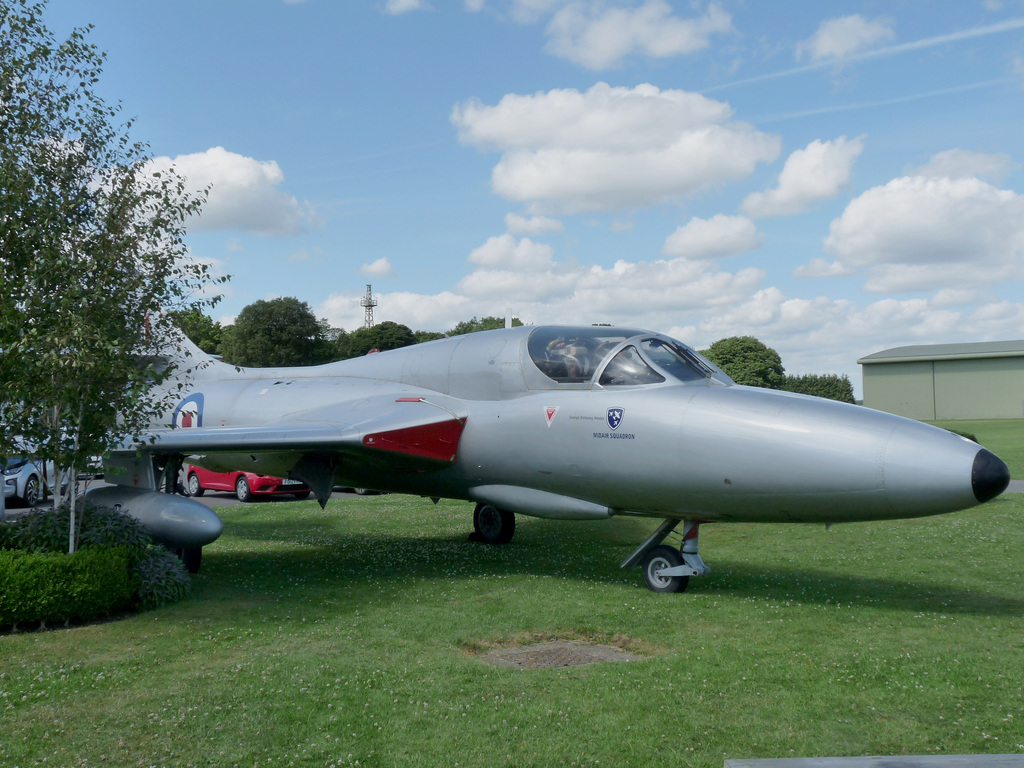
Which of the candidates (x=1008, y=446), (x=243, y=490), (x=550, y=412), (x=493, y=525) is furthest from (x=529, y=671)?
(x=1008, y=446)

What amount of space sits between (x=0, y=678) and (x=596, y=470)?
577 centimetres

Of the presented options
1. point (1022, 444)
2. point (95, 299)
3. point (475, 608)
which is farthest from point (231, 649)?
point (1022, 444)

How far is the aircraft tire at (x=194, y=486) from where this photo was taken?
2453cm

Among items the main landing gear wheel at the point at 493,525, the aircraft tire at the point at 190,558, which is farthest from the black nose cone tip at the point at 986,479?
the aircraft tire at the point at 190,558

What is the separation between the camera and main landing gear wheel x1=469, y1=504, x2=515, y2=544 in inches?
538

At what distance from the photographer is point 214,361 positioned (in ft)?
50.4

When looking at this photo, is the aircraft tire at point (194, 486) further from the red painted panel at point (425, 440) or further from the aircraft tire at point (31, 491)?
the red painted panel at point (425, 440)

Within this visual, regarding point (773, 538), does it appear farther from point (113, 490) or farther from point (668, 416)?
point (113, 490)

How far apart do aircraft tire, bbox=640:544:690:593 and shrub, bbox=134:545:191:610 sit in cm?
532

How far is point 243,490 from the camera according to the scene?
22906 mm

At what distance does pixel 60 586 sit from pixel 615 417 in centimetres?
578

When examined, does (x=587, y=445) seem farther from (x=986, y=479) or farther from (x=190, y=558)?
(x=190, y=558)

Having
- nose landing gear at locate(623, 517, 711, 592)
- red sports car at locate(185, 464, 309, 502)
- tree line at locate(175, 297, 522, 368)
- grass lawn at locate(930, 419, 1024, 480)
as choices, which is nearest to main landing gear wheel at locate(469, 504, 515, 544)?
nose landing gear at locate(623, 517, 711, 592)

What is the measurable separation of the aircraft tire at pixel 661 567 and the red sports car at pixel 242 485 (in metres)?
14.7
